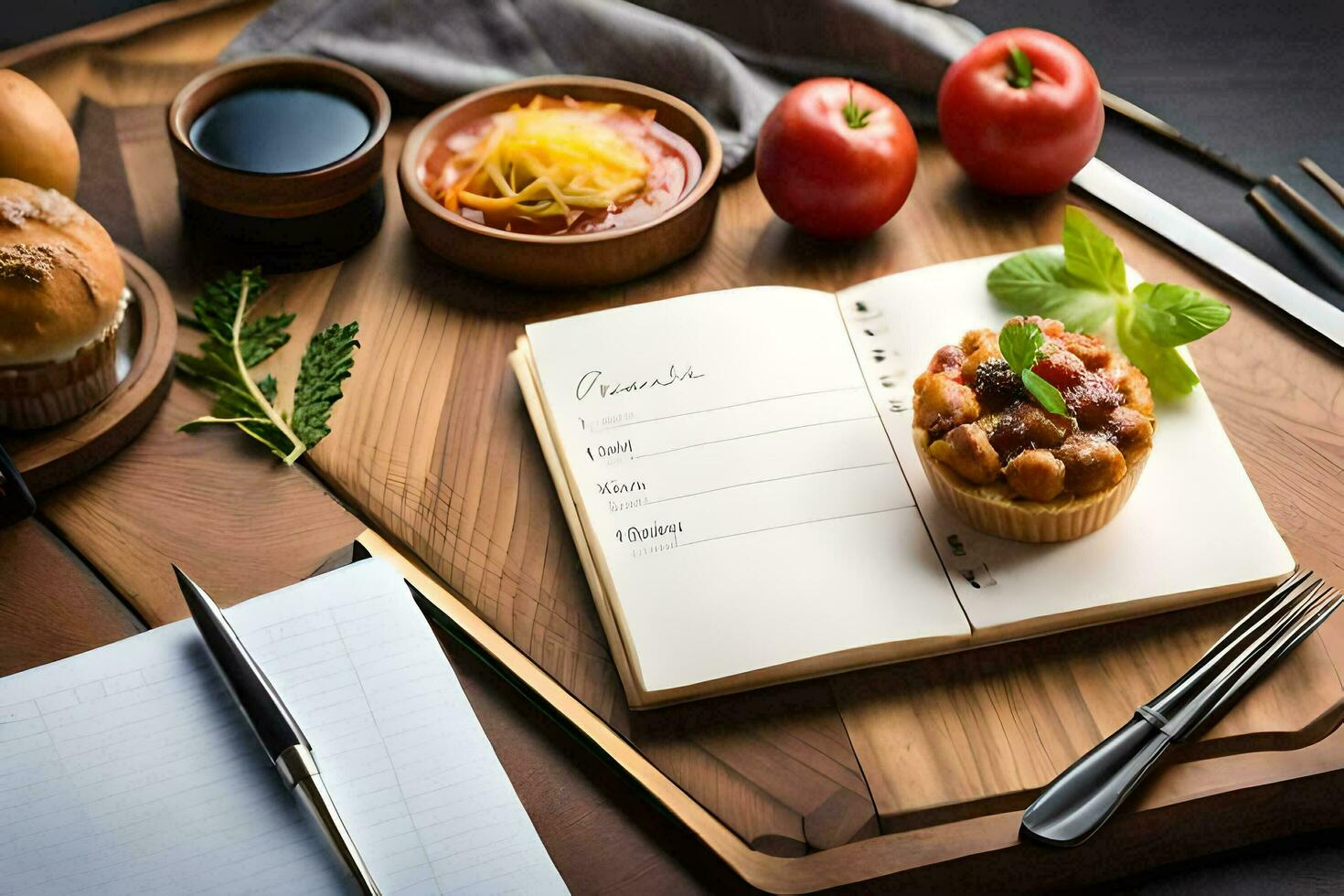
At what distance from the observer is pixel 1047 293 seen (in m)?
1.07

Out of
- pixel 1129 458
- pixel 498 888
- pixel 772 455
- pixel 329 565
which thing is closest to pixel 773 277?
pixel 772 455

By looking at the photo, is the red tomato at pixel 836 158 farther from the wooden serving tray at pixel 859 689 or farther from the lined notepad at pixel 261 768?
the lined notepad at pixel 261 768

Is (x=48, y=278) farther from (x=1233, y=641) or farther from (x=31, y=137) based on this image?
(x=1233, y=641)

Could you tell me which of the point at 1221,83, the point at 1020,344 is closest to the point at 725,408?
the point at 1020,344

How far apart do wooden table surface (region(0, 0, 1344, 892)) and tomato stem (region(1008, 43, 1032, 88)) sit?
0.24 meters

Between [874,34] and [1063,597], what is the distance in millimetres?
718

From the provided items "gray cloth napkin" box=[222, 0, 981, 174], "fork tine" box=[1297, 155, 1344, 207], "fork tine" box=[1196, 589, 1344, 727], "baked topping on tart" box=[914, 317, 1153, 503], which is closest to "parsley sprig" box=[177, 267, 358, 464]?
"gray cloth napkin" box=[222, 0, 981, 174]

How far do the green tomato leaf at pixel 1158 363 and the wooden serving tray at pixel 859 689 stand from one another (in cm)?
6

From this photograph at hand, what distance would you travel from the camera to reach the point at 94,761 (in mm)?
740

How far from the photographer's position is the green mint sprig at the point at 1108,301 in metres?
1.00

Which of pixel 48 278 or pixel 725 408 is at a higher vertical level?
pixel 48 278

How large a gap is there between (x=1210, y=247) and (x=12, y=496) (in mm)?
1074

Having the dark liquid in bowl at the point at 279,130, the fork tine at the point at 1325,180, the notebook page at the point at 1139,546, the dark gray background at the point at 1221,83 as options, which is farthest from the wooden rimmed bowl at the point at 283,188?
the fork tine at the point at 1325,180

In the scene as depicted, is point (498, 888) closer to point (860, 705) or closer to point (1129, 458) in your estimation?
point (860, 705)
